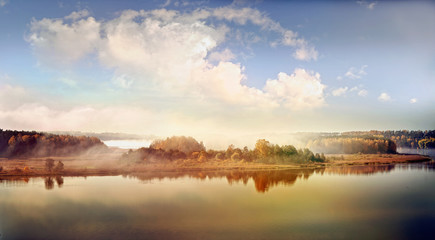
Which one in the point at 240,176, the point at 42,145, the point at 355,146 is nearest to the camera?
the point at 240,176

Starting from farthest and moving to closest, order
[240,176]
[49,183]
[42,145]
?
[42,145], [240,176], [49,183]

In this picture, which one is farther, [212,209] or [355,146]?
[355,146]

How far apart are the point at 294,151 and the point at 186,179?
33.6 meters

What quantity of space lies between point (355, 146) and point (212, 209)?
113231mm

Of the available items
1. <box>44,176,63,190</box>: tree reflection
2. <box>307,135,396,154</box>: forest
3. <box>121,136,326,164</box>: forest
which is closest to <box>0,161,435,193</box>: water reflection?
<box>44,176,63,190</box>: tree reflection

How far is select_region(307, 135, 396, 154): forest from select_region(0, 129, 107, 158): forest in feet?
303

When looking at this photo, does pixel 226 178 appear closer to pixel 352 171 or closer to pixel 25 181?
pixel 25 181

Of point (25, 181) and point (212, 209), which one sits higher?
point (25, 181)

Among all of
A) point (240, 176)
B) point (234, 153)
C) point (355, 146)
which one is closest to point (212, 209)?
point (240, 176)

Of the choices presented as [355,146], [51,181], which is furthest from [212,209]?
[355,146]

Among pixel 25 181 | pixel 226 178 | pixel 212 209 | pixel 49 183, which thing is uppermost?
pixel 25 181

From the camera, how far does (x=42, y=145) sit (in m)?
79.6

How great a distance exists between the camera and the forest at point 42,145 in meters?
76.2

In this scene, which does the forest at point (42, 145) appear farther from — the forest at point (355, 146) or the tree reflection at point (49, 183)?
the forest at point (355, 146)
